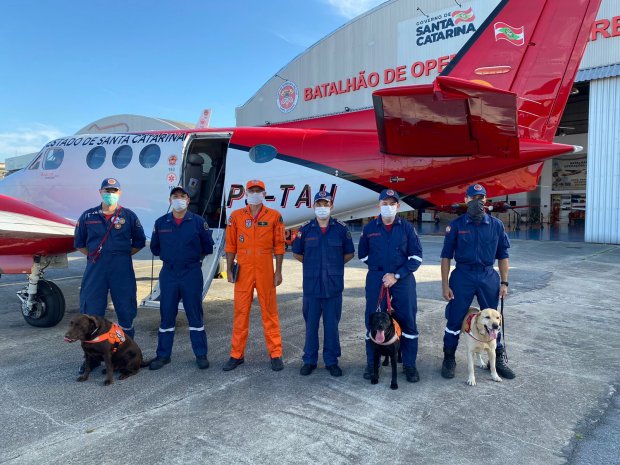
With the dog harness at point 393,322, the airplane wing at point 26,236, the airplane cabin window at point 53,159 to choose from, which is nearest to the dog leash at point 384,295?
the dog harness at point 393,322

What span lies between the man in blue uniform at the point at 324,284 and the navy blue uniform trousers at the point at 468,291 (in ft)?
4.03

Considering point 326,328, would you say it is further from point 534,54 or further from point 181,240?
point 534,54

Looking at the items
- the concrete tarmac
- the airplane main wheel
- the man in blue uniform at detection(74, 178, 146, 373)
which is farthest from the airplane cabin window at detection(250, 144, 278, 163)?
the airplane main wheel

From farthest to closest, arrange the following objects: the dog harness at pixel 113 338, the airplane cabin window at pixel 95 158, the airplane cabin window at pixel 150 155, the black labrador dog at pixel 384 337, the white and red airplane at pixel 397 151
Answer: the airplane cabin window at pixel 95 158 < the airplane cabin window at pixel 150 155 < the white and red airplane at pixel 397 151 < the dog harness at pixel 113 338 < the black labrador dog at pixel 384 337

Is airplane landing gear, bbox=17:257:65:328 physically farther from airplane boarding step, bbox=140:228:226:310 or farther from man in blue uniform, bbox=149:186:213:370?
man in blue uniform, bbox=149:186:213:370

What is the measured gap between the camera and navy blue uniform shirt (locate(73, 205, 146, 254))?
5094mm

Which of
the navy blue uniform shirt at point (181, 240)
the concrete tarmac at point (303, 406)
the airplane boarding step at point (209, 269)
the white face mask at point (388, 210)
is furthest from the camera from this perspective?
the airplane boarding step at point (209, 269)

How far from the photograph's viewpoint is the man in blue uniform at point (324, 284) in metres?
4.71

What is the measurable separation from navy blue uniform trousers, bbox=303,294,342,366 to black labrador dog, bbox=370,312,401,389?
535 millimetres

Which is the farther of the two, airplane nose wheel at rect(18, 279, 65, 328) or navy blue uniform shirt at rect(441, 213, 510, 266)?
airplane nose wheel at rect(18, 279, 65, 328)

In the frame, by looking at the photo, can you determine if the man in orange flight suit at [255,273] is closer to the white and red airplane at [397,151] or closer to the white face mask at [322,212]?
the white face mask at [322,212]

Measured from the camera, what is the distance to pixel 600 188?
17641mm

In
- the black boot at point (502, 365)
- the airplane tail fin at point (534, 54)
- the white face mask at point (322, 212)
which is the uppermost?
the airplane tail fin at point (534, 54)

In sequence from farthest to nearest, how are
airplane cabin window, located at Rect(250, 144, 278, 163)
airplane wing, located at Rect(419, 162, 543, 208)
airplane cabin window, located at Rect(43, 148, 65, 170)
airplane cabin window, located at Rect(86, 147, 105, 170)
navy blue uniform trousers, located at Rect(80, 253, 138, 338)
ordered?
airplane cabin window, located at Rect(43, 148, 65, 170)
airplane cabin window, located at Rect(86, 147, 105, 170)
airplane cabin window, located at Rect(250, 144, 278, 163)
airplane wing, located at Rect(419, 162, 543, 208)
navy blue uniform trousers, located at Rect(80, 253, 138, 338)
